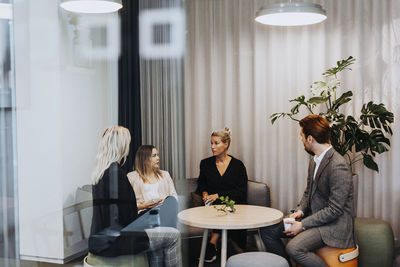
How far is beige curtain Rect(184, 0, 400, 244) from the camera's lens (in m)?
4.23

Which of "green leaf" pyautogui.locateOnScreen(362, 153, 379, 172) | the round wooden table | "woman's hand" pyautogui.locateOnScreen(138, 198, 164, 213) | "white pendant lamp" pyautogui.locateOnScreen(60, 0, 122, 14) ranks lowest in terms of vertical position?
the round wooden table

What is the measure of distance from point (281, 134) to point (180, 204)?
2117 millimetres

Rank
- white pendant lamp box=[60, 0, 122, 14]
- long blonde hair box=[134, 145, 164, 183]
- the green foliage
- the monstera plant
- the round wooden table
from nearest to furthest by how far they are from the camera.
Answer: white pendant lamp box=[60, 0, 122, 14], long blonde hair box=[134, 145, 164, 183], the round wooden table, the green foliage, the monstera plant

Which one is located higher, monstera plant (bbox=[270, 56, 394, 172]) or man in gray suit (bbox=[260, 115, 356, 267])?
monstera plant (bbox=[270, 56, 394, 172])

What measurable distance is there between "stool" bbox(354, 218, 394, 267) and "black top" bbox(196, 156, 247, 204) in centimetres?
108

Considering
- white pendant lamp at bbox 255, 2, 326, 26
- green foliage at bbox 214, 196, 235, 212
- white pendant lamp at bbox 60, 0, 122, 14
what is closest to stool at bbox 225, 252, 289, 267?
green foliage at bbox 214, 196, 235, 212

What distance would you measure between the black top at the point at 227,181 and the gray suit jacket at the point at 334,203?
1089 mm

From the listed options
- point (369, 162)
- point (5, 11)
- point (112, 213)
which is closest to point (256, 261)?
point (369, 162)

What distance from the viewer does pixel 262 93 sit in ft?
15.3

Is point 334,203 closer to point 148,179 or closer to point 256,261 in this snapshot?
point 256,261

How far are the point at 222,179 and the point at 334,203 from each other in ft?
4.53

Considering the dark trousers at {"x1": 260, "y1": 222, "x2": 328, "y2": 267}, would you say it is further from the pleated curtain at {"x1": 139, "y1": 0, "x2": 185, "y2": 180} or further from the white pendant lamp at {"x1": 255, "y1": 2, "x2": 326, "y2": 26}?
the white pendant lamp at {"x1": 255, "y1": 2, "x2": 326, "y2": 26}

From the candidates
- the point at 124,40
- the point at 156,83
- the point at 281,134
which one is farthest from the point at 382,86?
the point at 124,40

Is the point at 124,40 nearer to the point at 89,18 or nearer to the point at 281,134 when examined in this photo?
the point at 89,18
